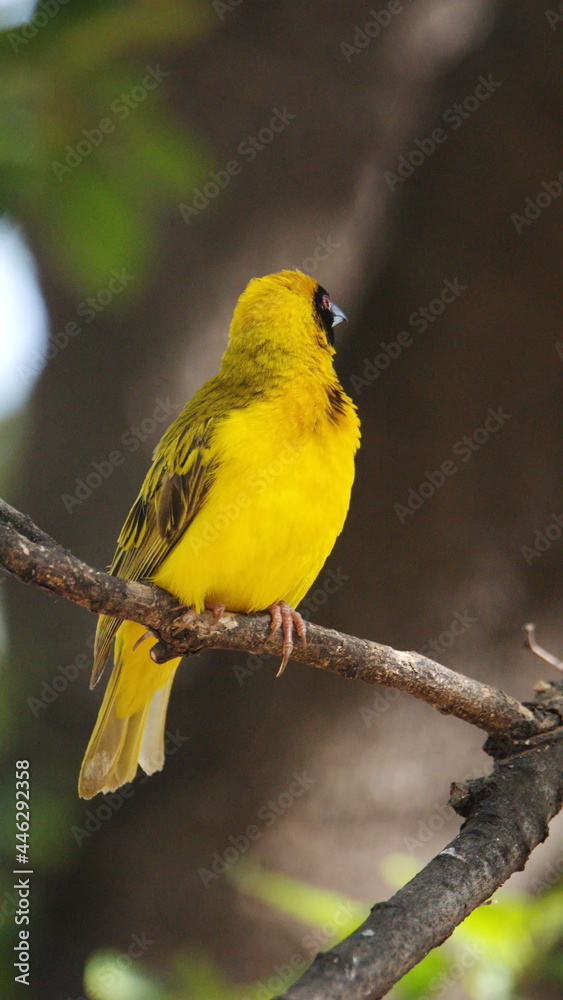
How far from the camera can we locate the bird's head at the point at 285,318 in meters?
3.11

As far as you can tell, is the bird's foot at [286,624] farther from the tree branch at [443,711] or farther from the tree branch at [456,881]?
the tree branch at [456,881]

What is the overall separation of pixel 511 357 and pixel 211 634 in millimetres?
1864

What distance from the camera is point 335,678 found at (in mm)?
3619

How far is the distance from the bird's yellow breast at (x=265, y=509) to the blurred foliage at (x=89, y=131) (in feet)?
2.26

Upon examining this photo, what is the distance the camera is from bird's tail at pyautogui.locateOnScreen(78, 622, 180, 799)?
3105 mm

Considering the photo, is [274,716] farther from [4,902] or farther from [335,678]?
[4,902]

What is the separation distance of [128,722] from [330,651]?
121 centimetres

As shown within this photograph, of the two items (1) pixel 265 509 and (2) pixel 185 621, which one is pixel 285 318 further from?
A: (2) pixel 185 621

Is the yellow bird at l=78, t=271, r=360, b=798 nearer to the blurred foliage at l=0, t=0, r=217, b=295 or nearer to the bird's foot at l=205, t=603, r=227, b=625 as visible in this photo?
the bird's foot at l=205, t=603, r=227, b=625

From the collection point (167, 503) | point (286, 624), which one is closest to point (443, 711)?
point (286, 624)

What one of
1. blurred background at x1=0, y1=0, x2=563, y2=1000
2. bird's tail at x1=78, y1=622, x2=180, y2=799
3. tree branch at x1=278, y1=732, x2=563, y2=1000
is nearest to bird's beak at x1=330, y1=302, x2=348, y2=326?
blurred background at x1=0, y1=0, x2=563, y2=1000

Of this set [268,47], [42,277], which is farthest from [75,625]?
[268,47]

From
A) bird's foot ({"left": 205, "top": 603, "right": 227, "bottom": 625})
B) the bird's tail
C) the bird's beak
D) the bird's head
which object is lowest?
the bird's tail

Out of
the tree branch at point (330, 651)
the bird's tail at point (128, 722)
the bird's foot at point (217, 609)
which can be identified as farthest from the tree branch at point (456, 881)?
the bird's tail at point (128, 722)
